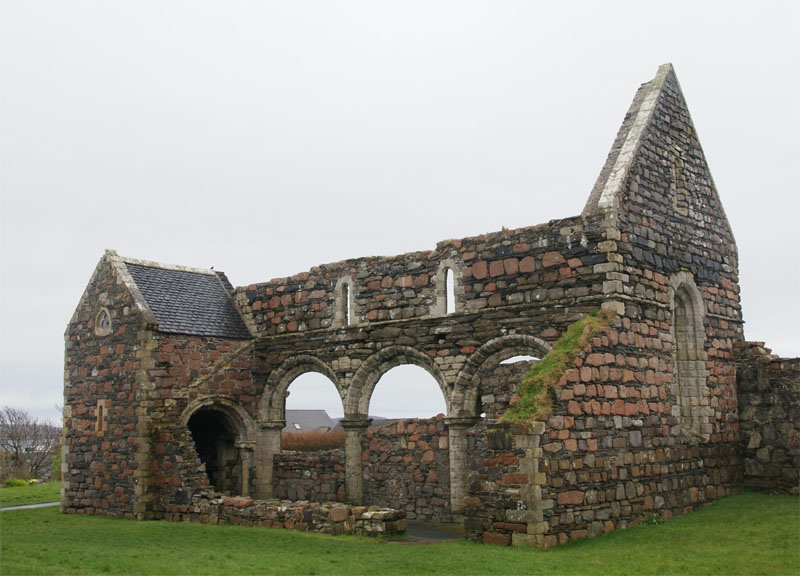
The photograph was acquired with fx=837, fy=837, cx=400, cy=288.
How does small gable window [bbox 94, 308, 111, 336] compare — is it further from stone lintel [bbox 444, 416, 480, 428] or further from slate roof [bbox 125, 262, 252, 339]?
stone lintel [bbox 444, 416, 480, 428]

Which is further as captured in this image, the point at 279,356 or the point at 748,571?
the point at 279,356

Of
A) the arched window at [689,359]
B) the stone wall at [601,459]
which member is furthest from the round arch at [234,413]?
the arched window at [689,359]

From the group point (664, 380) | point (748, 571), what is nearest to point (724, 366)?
point (664, 380)

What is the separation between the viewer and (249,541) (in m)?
14.6

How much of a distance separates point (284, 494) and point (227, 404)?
8.68 feet

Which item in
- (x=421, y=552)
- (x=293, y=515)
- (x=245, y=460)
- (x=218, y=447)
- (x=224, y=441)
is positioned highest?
(x=224, y=441)

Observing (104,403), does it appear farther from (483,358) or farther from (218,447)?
(483,358)

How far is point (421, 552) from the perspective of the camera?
1257cm

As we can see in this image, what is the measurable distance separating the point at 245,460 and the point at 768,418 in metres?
12.2

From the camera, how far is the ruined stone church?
47.6 ft

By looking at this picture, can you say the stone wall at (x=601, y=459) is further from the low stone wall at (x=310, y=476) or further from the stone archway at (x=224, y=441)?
the stone archway at (x=224, y=441)

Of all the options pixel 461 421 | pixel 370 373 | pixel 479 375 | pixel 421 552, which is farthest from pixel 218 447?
pixel 421 552

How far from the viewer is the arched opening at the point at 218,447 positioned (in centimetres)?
2144

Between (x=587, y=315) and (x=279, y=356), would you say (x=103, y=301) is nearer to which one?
(x=279, y=356)
